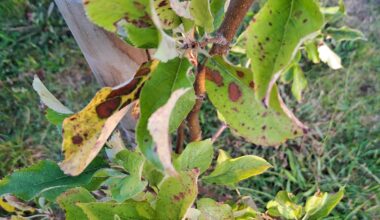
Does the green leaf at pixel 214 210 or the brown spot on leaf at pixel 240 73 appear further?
the green leaf at pixel 214 210

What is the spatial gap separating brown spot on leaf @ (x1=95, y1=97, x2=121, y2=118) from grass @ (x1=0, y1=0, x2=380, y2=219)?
1455 millimetres

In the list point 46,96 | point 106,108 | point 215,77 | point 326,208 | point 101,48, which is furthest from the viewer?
point 326,208

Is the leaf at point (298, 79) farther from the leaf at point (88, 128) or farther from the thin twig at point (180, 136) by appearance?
the leaf at point (88, 128)

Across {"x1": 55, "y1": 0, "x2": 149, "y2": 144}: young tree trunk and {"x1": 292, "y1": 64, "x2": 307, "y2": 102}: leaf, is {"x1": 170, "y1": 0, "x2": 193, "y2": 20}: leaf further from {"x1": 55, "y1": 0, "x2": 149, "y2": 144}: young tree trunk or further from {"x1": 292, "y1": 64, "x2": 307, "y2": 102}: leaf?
{"x1": 292, "y1": 64, "x2": 307, "y2": 102}: leaf

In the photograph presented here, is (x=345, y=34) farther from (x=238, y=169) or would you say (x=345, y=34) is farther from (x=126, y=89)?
(x=126, y=89)

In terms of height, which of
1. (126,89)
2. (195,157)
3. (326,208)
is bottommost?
(326,208)

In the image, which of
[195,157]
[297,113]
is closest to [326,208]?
[195,157]

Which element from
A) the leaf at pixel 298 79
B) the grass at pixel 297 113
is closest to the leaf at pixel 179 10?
the leaf at pixel 298 79

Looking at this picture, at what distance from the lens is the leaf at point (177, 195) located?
2.31ft

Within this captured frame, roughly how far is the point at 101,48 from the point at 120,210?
332mm

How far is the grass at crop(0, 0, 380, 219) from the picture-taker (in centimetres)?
197

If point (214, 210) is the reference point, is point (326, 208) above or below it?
below

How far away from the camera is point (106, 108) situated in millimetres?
545

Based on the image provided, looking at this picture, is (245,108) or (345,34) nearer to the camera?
(245,108)
